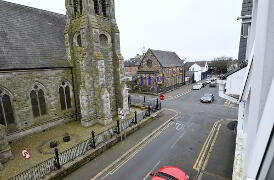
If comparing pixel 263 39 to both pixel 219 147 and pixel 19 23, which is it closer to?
pixel 219 147

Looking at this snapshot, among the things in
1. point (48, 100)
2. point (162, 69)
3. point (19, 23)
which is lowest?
point (48, 100)

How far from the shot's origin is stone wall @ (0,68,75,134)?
1320 cm

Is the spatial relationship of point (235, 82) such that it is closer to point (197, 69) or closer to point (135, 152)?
point (135, 152)

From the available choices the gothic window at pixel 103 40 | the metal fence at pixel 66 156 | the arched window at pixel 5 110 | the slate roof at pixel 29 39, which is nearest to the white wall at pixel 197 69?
the gothic window at pixel 103 40

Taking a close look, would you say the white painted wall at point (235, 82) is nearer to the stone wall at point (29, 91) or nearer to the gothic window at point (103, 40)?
the gothic window at point (103, 40)

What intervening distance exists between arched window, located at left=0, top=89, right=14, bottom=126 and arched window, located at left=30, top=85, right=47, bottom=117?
1.70 meters

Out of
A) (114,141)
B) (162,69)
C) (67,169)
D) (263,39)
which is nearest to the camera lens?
(263,39)

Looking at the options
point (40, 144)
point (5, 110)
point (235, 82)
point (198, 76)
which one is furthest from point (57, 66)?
point (198, 76)

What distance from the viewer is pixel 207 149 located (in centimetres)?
1209

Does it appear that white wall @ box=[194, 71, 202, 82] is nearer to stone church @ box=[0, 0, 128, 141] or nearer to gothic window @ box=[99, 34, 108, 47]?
stone church @ box=[0, 0, 128, 141]

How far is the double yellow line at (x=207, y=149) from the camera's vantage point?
10.3 metres

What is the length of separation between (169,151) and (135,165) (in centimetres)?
298

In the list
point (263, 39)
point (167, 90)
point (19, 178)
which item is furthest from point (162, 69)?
point (263, 39)

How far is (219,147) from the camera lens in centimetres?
1226
